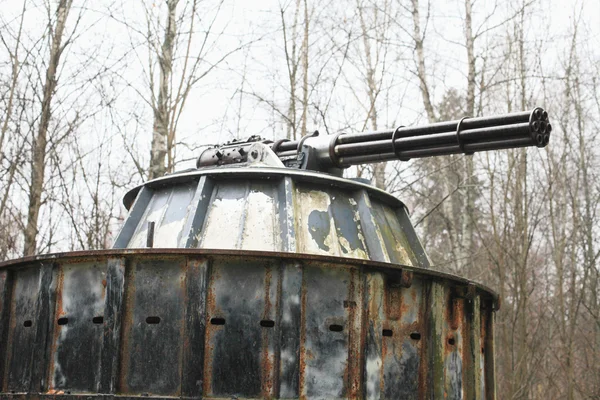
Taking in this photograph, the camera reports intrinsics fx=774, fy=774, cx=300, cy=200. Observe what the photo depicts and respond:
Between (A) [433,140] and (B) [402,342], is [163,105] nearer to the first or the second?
(A) [433,140]

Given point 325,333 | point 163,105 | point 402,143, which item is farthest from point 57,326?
point 163,105

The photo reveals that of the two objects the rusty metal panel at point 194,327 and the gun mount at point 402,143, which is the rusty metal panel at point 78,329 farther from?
the gun mount at point 402,143

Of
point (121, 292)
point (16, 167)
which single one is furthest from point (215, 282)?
point (16, 167)

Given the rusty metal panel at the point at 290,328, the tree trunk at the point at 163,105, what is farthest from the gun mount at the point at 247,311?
the tree trunk at the point at 163,105

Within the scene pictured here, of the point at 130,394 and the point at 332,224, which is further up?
the point at 332,224

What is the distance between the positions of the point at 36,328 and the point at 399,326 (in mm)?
2659

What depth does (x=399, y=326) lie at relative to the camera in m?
5.73

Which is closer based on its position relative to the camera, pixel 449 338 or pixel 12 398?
pixel 12 398

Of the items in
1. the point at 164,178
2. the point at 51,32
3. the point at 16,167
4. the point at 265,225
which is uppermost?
the point at 51,32

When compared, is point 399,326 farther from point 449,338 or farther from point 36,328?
point 36,328

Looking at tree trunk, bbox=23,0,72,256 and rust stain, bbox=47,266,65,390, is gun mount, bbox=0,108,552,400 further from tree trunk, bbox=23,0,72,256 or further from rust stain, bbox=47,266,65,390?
tree trunk, bbox=23,0,72,256

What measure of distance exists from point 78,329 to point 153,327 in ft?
1.97

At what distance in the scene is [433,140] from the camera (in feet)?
24.3

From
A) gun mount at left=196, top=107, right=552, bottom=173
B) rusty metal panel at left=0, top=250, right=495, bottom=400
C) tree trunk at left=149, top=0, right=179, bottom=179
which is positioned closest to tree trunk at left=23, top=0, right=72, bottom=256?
tree trunk at left=149, top=0, right=179, bottom=179
